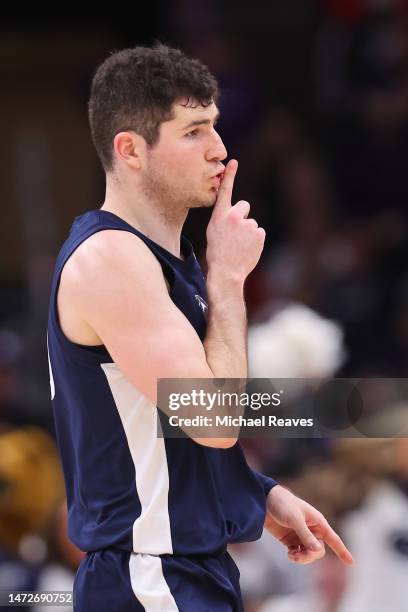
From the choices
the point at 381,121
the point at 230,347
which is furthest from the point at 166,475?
the point at 381,121

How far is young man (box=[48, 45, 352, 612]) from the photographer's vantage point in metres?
2.80

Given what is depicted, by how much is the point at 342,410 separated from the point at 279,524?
0.40 metres

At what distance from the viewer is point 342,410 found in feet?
11.2

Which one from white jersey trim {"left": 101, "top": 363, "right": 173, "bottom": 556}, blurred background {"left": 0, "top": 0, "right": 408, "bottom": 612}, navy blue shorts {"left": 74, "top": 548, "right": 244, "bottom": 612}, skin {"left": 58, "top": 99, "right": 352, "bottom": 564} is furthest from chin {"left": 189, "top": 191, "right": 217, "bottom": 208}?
blurred background {"left": 0, "top": 0, "right": 408, "bottom": 612}

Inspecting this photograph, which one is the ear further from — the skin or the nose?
the nose

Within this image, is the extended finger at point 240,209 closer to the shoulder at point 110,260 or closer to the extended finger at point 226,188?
the extended finger at point 226,188

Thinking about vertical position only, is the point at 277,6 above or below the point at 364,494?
above

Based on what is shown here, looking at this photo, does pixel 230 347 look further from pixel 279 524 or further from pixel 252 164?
pixel 252 164

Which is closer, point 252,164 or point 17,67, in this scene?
point 252,164

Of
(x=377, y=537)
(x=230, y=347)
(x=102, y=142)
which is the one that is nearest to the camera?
(x=230, y=347)

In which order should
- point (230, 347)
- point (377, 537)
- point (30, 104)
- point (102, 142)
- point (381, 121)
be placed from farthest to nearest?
point (30, 104) → point (381, 121) → point (377, 537) → point (102, 142) → point (230, 347)

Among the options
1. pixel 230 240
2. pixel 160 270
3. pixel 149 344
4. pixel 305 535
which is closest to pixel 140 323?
pixel 149 344

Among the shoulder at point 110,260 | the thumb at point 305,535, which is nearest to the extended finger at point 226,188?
the shoulder at point 110,260

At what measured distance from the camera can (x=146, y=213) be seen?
3.00m
